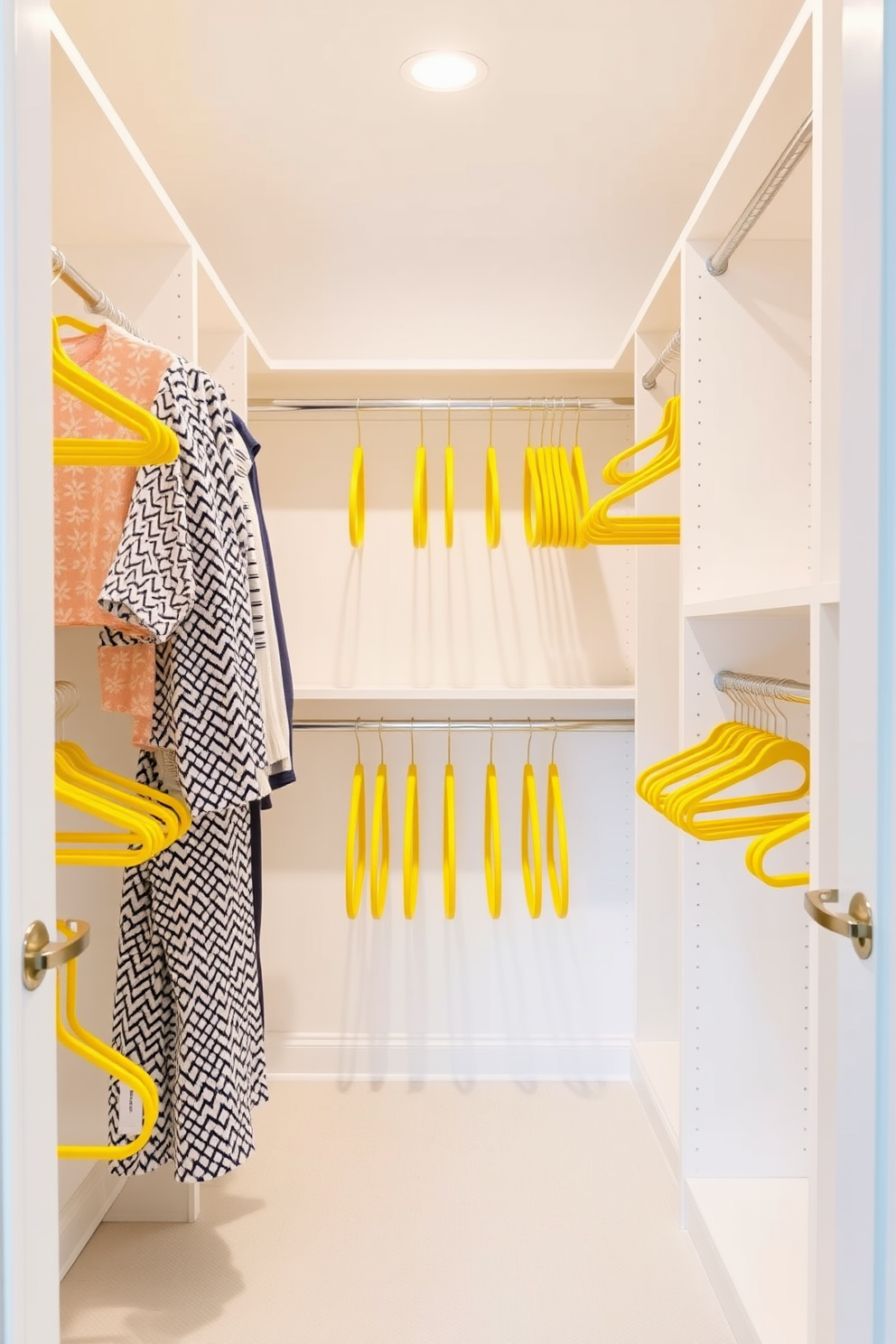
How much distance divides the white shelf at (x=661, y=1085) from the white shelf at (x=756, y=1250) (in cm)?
18

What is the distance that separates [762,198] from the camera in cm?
151

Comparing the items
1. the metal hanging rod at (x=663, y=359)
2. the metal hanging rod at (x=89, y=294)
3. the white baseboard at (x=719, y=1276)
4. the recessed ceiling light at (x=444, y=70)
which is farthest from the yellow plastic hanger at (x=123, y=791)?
A: the metal hanging rod at (x=663, y=359)

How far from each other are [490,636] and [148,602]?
5.14ft

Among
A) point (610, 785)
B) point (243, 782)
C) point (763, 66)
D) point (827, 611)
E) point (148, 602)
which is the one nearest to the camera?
point (827, 611)

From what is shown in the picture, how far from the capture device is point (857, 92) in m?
0.87

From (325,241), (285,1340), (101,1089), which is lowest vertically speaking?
→ (285,1340)

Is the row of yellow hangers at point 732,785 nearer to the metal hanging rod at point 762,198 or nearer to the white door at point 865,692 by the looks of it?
the white door at point 865,692

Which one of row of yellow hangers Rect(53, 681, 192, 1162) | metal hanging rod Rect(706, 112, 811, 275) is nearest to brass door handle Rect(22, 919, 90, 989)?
row of yellow hangers Rect(53, 681, 192, 1162)

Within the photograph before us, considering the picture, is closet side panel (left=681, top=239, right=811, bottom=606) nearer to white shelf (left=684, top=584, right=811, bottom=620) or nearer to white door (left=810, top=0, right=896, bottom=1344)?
white shelf (left=684, top=584, right=811, bottom=620)

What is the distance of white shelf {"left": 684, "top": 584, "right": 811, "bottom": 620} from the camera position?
1258mm

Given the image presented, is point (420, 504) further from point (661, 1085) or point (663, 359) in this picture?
point (661, 1085)

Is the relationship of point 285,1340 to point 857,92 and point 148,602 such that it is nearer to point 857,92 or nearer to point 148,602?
point 148,602

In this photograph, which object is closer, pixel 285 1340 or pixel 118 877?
pixel 285 1340

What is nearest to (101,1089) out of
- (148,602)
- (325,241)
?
(148,602)
